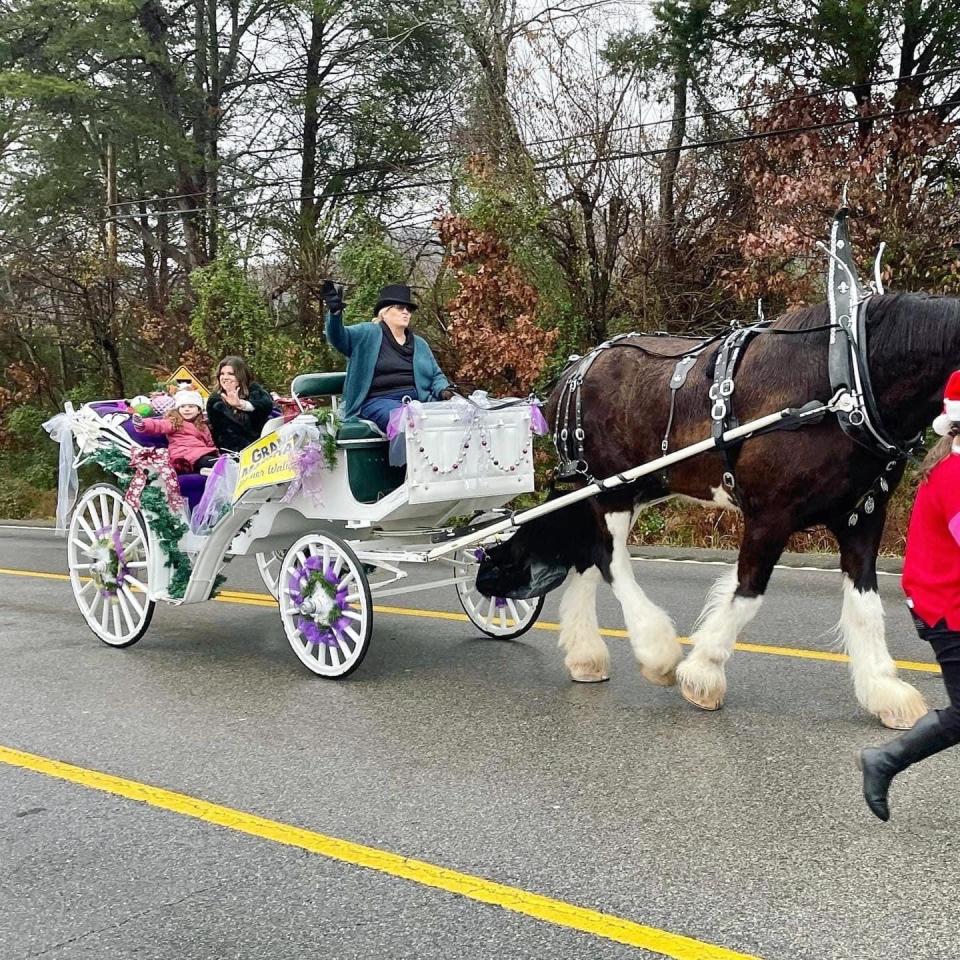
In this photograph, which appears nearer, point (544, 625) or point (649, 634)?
point (649, 634)

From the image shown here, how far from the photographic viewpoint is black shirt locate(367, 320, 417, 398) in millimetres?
6766

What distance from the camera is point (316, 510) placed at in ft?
21.8

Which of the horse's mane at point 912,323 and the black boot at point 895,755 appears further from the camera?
the horse's mane at point 912,323

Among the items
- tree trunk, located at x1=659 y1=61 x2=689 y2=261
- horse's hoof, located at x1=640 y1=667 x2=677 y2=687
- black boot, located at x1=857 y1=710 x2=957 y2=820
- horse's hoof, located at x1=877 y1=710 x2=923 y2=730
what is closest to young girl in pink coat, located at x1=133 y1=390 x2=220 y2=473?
horse's hoof, located at x1=640 y1=667 x2=677 y2=687

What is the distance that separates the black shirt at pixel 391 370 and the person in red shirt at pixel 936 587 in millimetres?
3640

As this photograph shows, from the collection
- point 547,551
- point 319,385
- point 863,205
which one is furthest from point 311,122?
point 547,551

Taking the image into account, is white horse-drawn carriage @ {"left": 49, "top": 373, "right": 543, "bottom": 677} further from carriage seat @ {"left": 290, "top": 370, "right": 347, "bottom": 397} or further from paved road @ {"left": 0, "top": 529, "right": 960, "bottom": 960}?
paved road @ {"left": 0, "top": 529, "right": 960, "bottom": 960}

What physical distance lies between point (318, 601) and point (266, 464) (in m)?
0.88

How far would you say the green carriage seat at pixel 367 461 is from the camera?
639 centimetres

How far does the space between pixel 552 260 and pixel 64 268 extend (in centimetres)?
1207

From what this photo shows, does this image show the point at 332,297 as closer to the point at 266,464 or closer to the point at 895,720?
Result: the point at 266,464

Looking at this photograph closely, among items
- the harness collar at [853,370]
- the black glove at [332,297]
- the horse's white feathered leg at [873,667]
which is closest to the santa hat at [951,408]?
the harness collar at [853,370]

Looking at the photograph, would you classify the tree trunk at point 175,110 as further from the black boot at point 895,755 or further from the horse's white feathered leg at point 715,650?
the black boot at point 895,755

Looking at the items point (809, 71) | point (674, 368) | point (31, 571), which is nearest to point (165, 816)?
point (674, 368)
